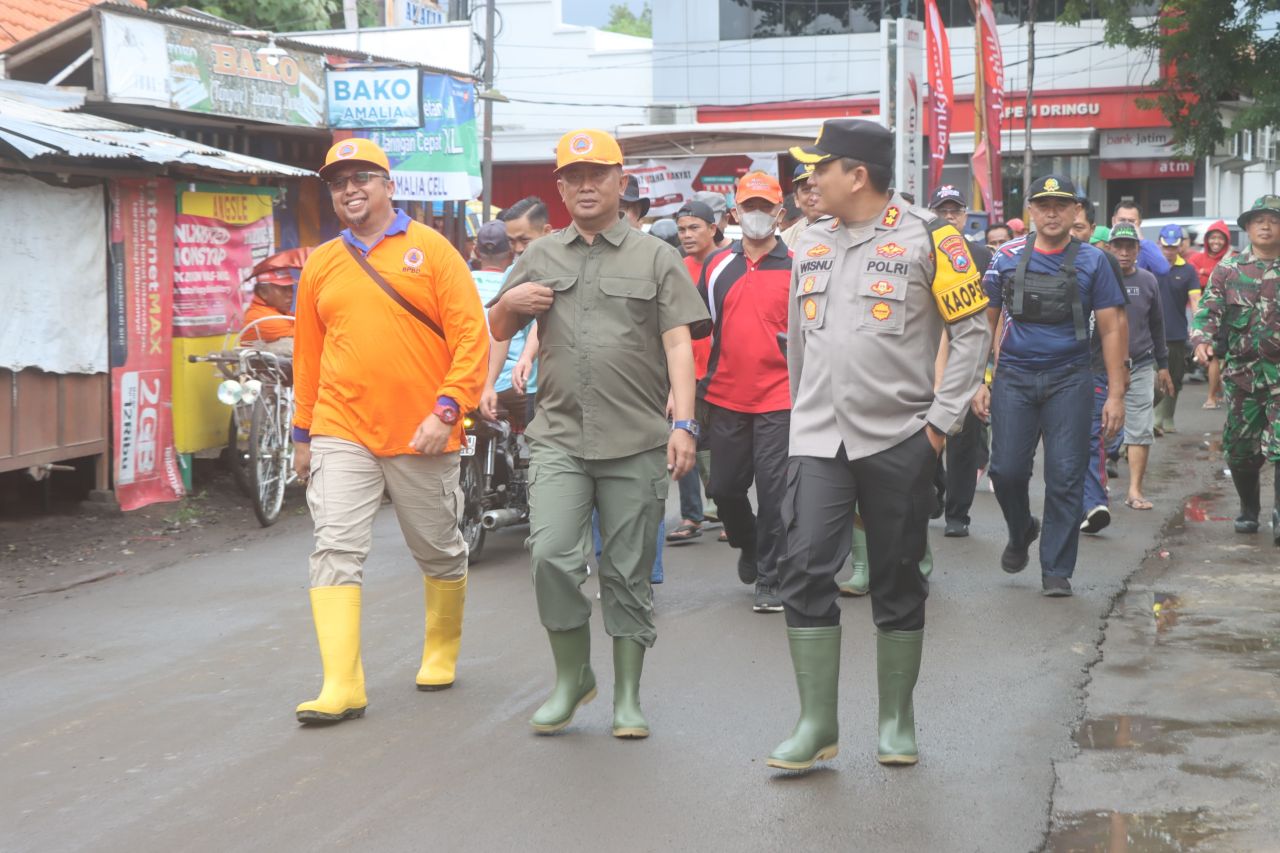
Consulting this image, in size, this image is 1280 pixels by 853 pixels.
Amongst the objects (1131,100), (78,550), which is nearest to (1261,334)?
(78,550)

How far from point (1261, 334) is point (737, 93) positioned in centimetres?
3645

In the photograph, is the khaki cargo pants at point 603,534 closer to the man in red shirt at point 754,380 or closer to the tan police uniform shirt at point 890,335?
the tan police uniform shirt at point 890,335

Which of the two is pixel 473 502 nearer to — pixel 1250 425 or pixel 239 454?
pixel 239 454

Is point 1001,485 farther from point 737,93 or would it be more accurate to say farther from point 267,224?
point 737,93

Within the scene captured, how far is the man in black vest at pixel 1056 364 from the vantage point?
26.8 feet

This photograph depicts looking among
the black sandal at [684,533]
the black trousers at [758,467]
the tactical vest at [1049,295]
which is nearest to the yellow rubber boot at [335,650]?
the black trousers at [758,467]

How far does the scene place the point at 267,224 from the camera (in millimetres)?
13133

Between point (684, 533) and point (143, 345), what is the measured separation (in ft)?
13.7

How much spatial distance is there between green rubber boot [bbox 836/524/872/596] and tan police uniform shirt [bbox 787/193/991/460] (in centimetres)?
315

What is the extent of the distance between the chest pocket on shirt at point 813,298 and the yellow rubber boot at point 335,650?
1981mm

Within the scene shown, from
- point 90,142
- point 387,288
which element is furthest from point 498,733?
point 90,142

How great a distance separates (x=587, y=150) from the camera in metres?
5.56

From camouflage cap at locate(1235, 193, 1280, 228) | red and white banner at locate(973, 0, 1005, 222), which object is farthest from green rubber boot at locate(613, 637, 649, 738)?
red and white banner at locate(973, 0, 1005, 222)

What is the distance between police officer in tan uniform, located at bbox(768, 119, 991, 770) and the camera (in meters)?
5.12
